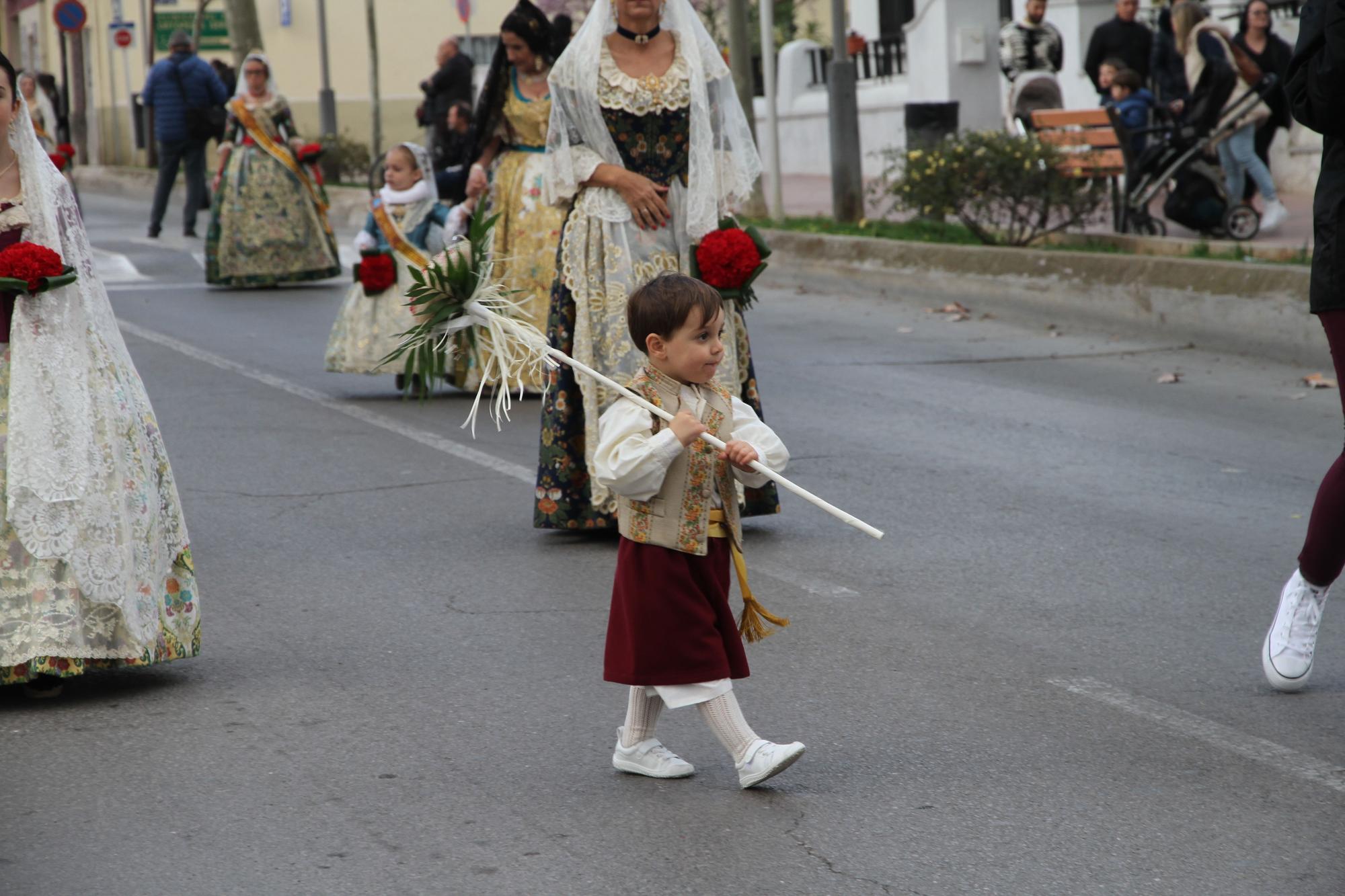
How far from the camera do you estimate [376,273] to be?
1013cm

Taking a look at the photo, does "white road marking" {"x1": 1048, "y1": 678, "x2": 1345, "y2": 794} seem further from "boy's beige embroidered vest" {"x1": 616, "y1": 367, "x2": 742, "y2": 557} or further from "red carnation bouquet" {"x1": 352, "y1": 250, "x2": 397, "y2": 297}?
"red carnation bouquet" {"x1": 352, "y1": 250, "x2": 397, "y2": 297}

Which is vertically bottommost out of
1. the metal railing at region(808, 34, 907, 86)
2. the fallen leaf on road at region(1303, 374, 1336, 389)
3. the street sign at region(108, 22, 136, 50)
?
the fallen leaf on road at region(1303, 374, 1336, 389)

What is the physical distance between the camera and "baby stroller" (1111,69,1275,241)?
13.2 metres

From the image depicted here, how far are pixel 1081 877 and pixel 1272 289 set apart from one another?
799 centimetres

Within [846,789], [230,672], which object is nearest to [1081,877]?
[846,789]

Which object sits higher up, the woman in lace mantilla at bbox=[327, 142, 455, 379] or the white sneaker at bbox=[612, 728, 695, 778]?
the woman in lace mantilla at bbox=[327, 142, 455, 379]

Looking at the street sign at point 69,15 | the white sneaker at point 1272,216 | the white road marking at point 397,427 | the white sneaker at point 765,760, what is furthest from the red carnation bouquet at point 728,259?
the street sign at point 69,15

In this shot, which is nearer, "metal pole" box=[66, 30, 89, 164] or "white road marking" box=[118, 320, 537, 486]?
"white road marking" box=[118, 320, 537, 486]

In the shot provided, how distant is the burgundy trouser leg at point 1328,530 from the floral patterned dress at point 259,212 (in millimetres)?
12026

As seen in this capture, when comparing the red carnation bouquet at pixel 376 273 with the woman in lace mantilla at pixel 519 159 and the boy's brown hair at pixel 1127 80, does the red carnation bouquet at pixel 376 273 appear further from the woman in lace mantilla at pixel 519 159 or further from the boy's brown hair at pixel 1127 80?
the boy's brown hair at pixel 1127 80

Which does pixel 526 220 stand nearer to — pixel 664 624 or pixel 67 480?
pixel 67 480

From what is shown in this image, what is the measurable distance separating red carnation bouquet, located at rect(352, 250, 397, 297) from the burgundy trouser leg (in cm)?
645

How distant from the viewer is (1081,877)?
3.45 meters

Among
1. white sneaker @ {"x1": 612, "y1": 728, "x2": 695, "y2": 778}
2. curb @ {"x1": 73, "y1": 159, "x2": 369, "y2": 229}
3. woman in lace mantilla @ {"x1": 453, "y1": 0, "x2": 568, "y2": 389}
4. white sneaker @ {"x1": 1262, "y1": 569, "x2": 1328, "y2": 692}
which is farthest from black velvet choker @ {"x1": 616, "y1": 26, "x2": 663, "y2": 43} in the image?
curb @ {"x1": 73, "y1": 159, "x2": 369, "y2": 229}
